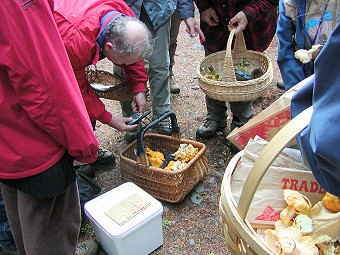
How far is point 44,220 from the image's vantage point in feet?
5.38

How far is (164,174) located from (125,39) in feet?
2.84

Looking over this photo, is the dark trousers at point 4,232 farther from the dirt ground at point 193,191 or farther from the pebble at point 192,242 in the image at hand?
the pebble at point 192,242

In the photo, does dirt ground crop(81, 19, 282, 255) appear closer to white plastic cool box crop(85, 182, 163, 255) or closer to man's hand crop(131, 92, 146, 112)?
white plastic cool box crop(85, 182, 163, 255)

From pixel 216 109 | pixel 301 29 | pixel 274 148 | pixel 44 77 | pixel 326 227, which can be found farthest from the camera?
pixel 216 109

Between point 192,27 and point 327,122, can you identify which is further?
point 192,27

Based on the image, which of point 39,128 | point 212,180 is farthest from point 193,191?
point 39,128

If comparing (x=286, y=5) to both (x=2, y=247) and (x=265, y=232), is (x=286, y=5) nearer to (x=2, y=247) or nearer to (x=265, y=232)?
(x=265, y=232)

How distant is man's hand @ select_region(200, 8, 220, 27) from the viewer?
278cm

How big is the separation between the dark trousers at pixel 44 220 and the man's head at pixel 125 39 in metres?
0.71

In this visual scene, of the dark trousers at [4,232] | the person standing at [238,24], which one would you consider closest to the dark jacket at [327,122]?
the dark trousers at [4,232]

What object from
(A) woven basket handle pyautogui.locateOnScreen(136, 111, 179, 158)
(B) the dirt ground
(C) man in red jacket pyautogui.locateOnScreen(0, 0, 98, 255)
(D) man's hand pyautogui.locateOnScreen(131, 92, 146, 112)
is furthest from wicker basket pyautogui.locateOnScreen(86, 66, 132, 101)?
(C) man in red jacket pyautogui.locateOnScreen(0, 0, 98, 255)

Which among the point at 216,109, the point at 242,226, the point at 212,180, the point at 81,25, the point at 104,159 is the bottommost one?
the point at 212,180

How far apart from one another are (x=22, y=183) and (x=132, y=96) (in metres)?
1.36

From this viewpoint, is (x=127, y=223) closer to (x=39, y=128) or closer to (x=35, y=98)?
(x=39, y=128)
